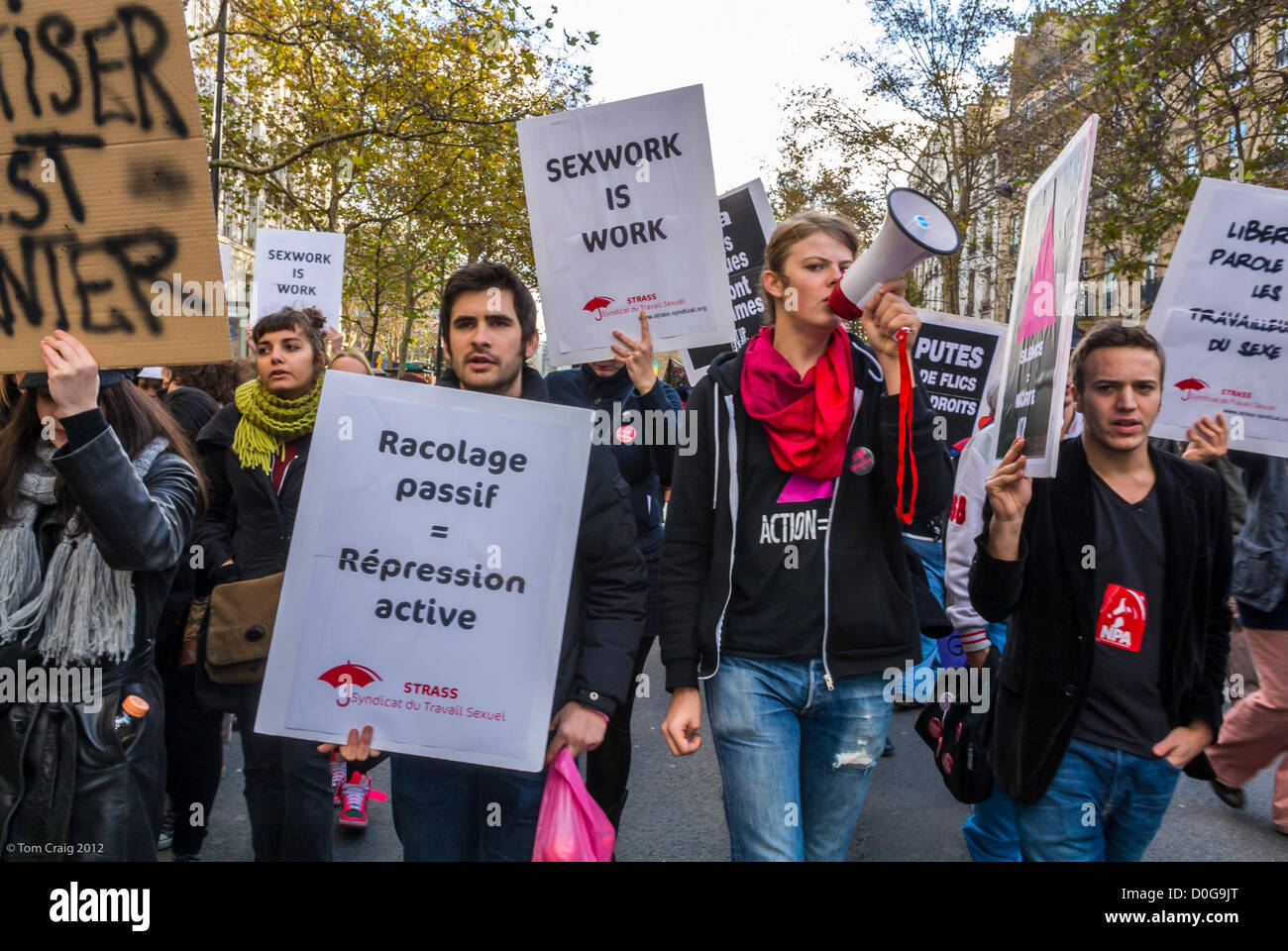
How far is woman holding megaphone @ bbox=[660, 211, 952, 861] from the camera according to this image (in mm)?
2686

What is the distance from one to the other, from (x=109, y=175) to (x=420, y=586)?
1.25 meters

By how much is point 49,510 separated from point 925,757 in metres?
4.46

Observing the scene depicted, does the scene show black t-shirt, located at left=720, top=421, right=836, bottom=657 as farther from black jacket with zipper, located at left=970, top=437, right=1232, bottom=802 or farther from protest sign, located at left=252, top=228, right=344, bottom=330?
protest sign, located at left=252, top=228, right=344, bottom=330

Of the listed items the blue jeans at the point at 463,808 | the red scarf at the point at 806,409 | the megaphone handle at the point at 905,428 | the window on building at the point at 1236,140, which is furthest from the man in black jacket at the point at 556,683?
the window on building at the point at 1236,140

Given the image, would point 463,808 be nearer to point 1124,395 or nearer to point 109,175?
point 109,175

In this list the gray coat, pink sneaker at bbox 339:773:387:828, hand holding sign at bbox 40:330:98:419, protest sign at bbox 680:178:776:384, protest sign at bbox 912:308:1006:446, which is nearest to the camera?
hand holding sign at bbox 40:330:98:419

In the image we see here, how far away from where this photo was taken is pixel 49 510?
8.89 ft

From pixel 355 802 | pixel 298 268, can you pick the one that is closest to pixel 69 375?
pixel 355 802

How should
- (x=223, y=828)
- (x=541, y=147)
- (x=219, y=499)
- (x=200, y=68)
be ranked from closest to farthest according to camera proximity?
(x=219, y=499)
(x=541, y=147)
(x=223, y=828)
(x=200, y=68)

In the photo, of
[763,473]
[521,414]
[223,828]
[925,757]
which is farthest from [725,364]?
[925,757]

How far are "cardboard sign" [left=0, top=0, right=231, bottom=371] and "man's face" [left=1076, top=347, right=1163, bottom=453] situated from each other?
2.24 m

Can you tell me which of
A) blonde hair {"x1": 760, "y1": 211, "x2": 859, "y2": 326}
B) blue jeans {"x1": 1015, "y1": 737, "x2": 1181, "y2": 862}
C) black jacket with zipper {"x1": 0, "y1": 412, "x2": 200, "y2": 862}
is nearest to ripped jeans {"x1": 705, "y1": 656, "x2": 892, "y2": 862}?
blue jeans {"x1": 1015, "y1": 737, "x2": 1181, "y2": 862}

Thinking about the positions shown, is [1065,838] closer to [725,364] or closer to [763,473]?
[763,473]

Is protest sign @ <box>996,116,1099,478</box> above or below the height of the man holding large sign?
above
